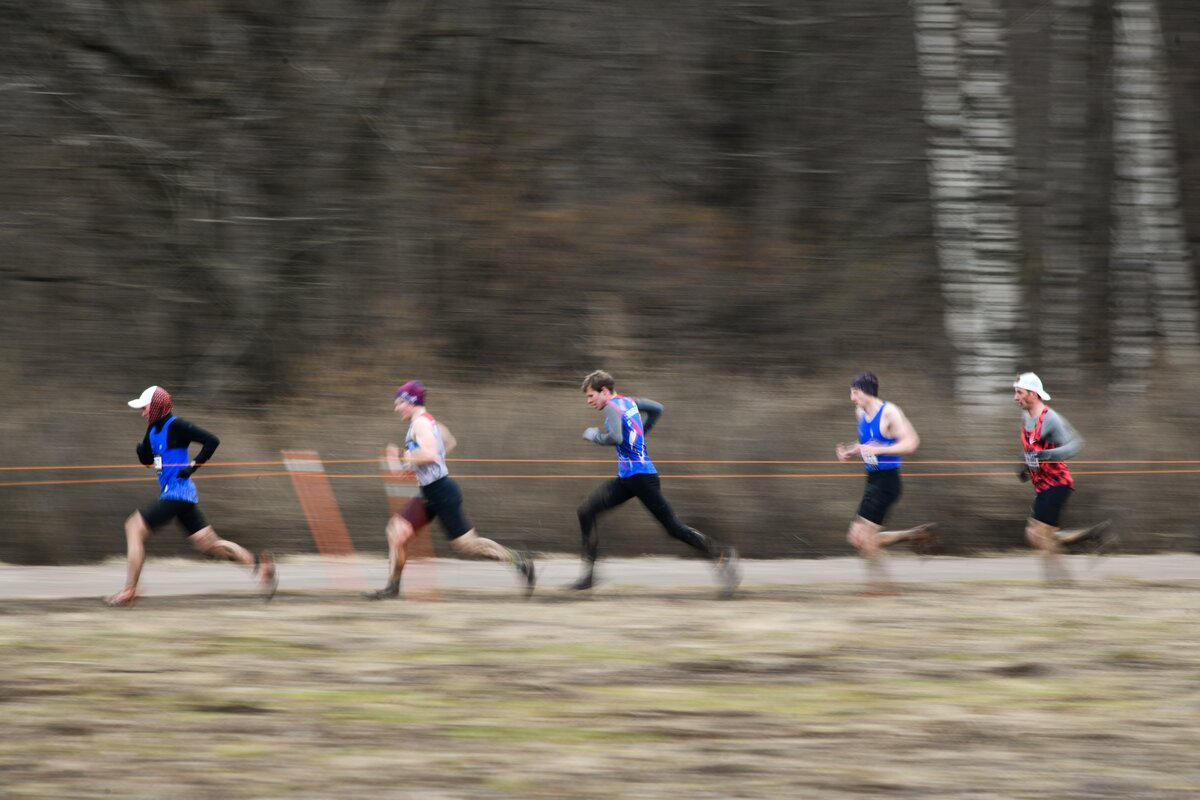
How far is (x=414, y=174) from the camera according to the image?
20.3 meters

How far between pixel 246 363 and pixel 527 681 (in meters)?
10.9

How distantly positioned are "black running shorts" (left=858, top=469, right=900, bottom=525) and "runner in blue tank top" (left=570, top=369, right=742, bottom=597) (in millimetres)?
1130

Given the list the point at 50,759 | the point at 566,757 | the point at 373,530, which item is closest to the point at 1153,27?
the point at 373,530

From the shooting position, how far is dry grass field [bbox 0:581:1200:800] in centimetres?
664

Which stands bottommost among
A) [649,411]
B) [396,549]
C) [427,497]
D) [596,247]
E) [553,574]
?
[553,574]

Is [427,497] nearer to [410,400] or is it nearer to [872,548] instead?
[410,400]

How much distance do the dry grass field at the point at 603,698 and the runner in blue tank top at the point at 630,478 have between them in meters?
0.45

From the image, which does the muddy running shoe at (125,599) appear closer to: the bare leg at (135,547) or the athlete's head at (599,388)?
the bare leg at (135,547)

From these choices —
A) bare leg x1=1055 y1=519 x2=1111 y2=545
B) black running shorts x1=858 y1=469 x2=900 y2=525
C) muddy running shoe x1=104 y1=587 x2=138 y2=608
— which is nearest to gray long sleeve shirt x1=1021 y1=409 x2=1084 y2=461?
bare leg x1=1055 y1=519 x2=1111 y2=545

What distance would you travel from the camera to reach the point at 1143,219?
19625mm

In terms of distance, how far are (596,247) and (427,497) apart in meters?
8.96

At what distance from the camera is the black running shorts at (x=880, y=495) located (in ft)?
41.0

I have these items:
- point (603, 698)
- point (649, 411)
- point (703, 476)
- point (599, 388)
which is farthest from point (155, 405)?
point (703, 476)

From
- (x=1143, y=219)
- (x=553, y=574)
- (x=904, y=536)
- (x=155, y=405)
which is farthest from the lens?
(x=1143, y=219)
